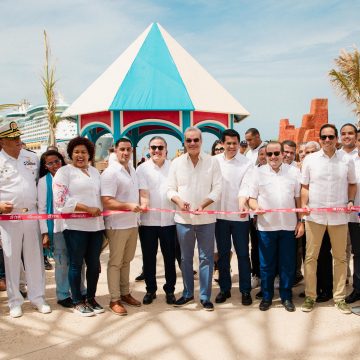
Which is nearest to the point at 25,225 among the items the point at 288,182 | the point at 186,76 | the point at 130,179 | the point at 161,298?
the point at 130,179

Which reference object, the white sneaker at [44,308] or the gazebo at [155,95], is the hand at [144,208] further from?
the gazebo at [155,95]

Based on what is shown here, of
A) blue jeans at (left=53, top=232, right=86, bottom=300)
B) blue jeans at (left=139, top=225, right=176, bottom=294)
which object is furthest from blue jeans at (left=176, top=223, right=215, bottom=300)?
blue jeans at (left=53, top=232, right=86, bottom=300)

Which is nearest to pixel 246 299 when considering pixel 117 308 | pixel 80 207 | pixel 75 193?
pixel 117 308

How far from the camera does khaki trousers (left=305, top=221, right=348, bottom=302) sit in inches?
167

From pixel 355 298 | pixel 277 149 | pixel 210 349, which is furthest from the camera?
pixel 355 298

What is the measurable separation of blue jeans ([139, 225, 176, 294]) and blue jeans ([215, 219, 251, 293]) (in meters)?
0.56

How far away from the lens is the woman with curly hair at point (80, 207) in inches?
160

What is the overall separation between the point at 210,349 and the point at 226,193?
5.85 ft

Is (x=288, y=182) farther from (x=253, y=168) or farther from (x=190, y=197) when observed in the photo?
(x=190, y=197)

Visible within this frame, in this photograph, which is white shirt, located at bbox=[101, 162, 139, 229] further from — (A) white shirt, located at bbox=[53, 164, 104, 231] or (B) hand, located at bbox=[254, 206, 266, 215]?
(B) hand, located at bbox=[254, 206, 266, 215]

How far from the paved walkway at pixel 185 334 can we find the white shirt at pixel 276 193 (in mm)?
970

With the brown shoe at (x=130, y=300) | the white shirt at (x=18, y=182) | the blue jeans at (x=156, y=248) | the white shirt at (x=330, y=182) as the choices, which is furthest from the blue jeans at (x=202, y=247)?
the white shirt at (x=18, y=182)

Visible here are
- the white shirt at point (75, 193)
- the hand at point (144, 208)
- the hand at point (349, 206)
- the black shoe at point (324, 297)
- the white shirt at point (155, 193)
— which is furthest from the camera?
the black shoe at point (324, 297)

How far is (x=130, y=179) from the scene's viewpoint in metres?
4.35
